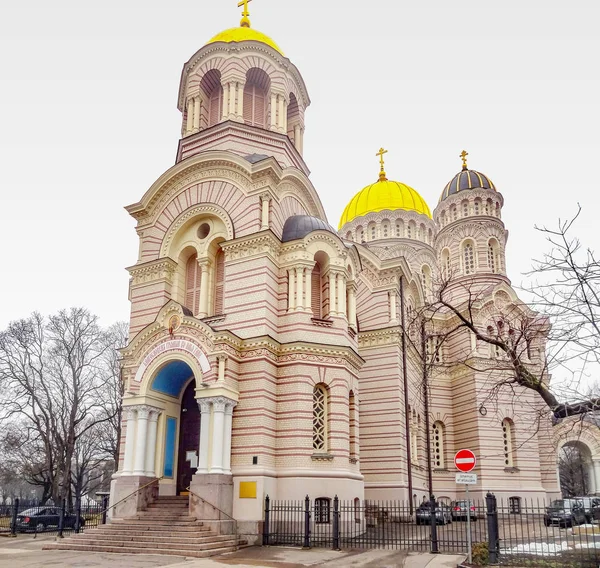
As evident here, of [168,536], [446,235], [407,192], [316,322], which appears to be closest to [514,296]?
[446,235]

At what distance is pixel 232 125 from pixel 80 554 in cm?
1764

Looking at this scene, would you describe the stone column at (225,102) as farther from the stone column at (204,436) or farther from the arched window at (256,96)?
the stone column at (204,436)

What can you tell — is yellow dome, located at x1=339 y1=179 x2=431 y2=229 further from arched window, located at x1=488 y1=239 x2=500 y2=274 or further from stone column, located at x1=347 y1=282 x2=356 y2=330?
stone column, located at x1=347 y1=282 x2=356 y2=330

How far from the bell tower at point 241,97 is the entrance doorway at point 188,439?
10.7 meters

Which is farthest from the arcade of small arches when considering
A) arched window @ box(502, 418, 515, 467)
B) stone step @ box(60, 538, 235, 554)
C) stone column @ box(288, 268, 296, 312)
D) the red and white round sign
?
arched window @ box(502, 418, 515, 467)

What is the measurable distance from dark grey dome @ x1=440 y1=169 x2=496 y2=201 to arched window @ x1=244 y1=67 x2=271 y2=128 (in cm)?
1920

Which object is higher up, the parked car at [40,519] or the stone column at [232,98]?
the stone column at [232,98]

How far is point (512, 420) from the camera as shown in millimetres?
33406

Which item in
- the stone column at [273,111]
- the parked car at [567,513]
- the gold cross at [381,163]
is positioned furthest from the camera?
the gold cross at [381,163]

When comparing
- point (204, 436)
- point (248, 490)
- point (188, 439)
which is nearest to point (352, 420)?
point (248, 490)

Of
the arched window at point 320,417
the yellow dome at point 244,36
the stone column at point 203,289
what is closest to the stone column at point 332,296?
the arched window at point 320,417

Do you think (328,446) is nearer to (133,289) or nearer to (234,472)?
(234,472)

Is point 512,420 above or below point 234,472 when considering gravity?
above

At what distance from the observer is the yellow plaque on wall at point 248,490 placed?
751 inches
